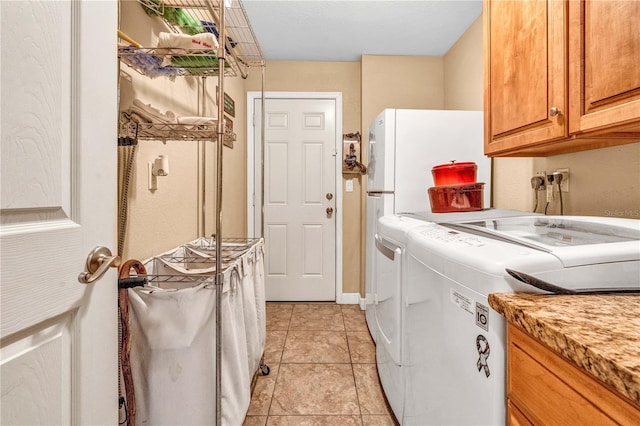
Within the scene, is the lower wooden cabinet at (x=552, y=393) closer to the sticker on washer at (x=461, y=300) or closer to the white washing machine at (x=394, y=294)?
the sticker on washer at (x=461, y=300)

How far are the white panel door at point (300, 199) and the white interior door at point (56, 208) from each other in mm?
2702

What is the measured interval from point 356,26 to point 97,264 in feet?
8.93

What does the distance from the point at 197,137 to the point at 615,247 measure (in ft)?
4.99

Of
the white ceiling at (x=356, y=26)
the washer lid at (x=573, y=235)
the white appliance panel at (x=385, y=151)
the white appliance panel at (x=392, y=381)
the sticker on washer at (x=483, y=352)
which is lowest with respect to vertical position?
the white appliance panel at (x=392, y=381)

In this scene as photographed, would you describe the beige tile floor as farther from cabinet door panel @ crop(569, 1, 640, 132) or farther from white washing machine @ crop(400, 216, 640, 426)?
cabinet door panel @ crop(569, 1, 640, 132)

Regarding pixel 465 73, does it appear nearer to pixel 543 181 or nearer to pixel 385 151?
pixel 385 151

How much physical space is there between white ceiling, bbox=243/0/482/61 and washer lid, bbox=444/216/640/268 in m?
1.90

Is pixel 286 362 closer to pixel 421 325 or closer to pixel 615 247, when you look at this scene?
pixel 421 325

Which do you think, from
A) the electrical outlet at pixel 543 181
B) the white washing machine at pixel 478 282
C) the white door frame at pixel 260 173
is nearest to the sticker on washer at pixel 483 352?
the white washing machine at pixel 478 282

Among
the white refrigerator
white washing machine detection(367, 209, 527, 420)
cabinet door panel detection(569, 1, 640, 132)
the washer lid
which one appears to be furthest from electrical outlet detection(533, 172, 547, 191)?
cabinet door panel detection(569, 1, 640, 132)

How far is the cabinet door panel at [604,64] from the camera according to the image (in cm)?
94

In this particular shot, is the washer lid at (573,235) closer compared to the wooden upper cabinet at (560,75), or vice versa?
the washer lid at (573,235)

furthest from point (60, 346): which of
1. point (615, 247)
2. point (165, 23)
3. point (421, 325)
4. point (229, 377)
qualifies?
point (165, 23)

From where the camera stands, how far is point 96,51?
736 millimetres
